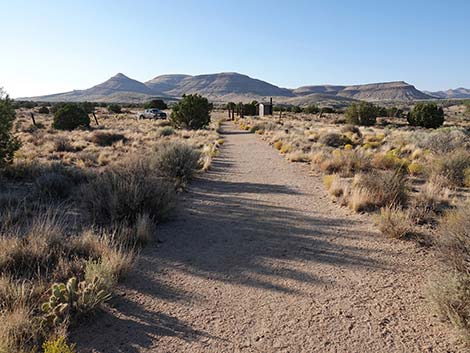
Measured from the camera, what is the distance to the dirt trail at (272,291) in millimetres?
3402

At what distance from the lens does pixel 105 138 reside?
73.4ft

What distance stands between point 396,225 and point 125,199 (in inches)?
206

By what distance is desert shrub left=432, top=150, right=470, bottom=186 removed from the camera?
34.5 feet

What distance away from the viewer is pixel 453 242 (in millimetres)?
4211

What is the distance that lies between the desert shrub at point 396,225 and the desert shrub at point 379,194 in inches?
46.0

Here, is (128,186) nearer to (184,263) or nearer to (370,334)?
(184,263)

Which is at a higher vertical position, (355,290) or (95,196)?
(95,196)

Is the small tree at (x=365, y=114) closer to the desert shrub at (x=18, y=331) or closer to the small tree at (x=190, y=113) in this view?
the small tree at (x=190, y=113)

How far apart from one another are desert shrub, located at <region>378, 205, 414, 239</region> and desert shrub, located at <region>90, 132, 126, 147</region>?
1836 cm

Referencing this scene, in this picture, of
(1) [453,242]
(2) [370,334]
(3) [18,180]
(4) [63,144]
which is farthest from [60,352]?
(4) [63,144]

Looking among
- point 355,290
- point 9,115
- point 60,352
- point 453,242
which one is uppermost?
point 9,115

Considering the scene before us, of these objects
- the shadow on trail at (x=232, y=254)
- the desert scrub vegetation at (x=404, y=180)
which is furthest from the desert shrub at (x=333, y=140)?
the shadow on trail at (x=232, y=254)

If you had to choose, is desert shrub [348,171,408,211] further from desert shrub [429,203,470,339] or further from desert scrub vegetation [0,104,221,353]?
desert scrub vegetation [0,104,221,353]

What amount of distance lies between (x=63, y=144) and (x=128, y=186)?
13.5m
